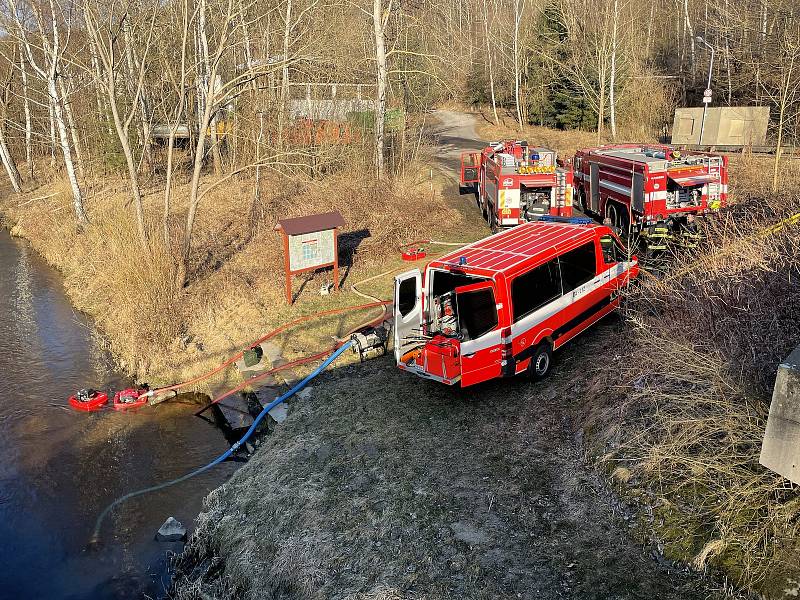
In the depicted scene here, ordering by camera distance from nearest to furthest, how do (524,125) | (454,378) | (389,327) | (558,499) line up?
(558,499), (454,378), (389,327), (524,125)

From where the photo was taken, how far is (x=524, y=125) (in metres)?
45.6

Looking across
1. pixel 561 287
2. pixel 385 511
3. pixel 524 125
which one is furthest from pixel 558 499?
pixel 524 125

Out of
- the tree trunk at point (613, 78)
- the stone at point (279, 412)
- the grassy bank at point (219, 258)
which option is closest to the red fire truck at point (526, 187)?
the grassy bank at point (219, 258)

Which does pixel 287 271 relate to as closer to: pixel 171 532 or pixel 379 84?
pixel 171 532

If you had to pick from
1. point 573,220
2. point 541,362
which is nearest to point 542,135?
point 573,220

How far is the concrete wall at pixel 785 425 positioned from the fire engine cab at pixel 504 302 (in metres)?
4.27

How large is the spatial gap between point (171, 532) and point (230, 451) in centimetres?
183

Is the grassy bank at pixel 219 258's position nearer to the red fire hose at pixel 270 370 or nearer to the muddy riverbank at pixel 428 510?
the red fire hose at pixel 270 370

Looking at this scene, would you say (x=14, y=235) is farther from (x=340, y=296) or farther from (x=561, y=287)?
(x=561, y=287)

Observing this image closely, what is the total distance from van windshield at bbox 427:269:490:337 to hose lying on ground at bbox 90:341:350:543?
2300 millimetres

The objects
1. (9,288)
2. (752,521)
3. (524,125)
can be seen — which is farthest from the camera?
(524,125)

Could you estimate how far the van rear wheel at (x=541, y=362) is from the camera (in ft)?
33.4

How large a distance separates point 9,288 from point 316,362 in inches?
495

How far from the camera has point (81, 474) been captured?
1038 cm
